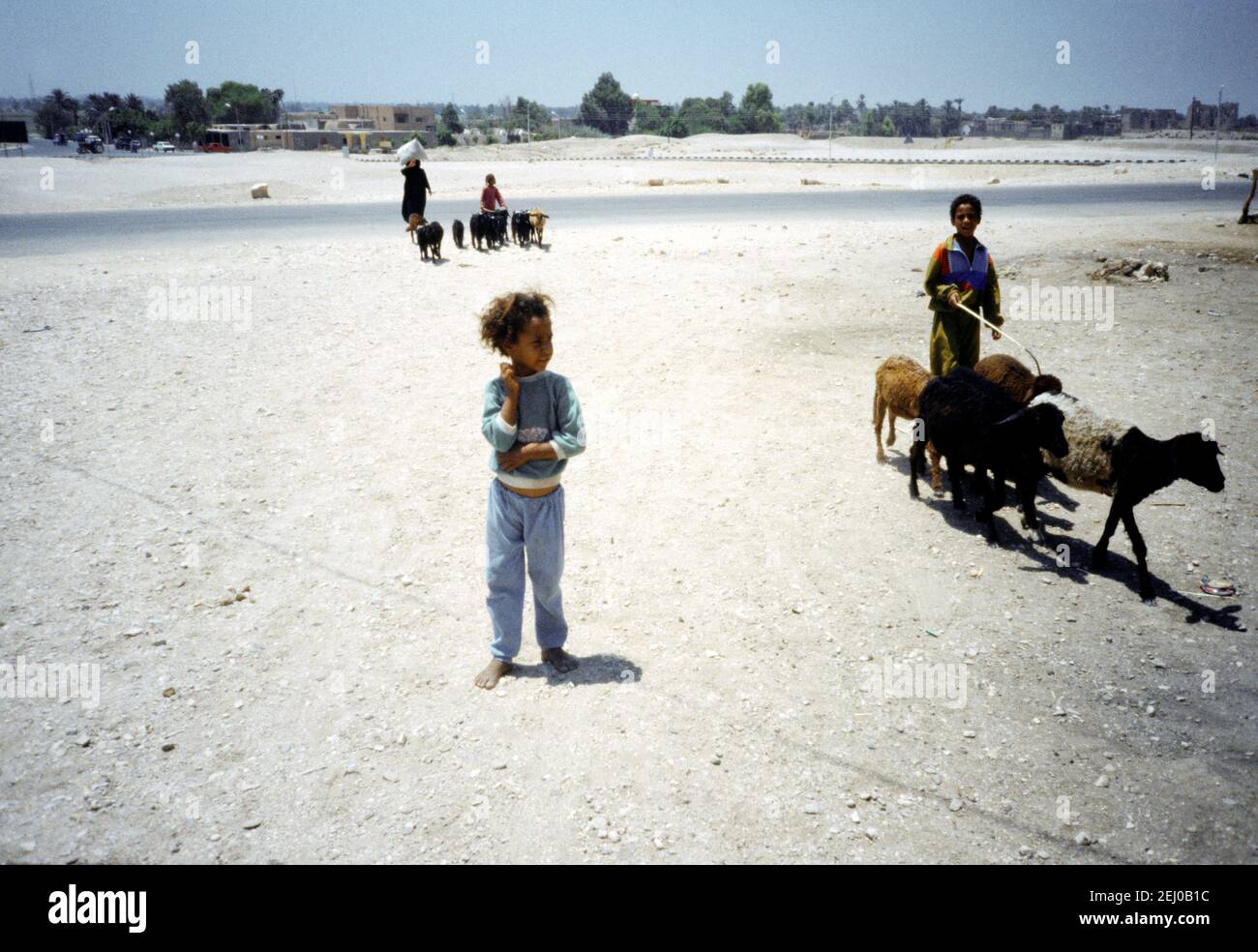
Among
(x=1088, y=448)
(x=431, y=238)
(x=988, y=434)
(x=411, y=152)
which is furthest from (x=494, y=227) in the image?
(x=1088, y=448)

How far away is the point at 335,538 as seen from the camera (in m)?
5.43

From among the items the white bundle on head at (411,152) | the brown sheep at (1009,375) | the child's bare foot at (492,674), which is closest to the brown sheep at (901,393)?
the brown sheep at (1009,375)

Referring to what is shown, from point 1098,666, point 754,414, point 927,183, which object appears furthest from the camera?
point 927,183

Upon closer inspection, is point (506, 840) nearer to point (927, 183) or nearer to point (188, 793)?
point (188, 793)

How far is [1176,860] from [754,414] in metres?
5.18

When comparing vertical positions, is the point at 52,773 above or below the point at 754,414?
below

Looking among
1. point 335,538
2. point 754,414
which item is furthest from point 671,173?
point 335,538

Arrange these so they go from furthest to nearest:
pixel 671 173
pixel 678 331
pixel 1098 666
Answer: pixel 671 173, pixel 678 331, pixel 1098 666

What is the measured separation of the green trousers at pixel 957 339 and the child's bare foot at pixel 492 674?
441 centimetres

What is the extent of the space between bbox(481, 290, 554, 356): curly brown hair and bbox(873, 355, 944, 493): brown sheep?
11.9ft

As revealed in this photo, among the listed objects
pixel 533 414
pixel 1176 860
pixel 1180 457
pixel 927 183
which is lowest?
pixel 1176 860

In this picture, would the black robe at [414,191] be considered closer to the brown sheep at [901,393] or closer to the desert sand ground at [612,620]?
the desert sand ground at [612,620]

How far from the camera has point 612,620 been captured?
180 inches

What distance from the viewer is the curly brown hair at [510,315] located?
11.3 feet
